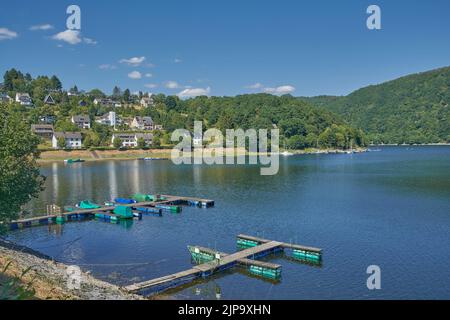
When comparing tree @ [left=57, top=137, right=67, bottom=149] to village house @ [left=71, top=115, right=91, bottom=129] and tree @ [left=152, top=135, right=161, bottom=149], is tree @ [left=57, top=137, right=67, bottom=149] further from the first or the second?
tree @ [left=152, top=135, right=161, bottom=149]

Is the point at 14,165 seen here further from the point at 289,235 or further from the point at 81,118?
the point at 81,118

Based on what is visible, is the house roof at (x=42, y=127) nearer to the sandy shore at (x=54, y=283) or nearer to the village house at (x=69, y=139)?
the village house at (x=69, y=139)

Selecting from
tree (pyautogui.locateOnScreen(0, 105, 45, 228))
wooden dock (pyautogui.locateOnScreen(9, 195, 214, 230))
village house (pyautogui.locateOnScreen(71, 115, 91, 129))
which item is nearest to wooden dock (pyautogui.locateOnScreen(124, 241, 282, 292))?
tree (pyautogui.locateOnScreen(0, 105, 45, 228))

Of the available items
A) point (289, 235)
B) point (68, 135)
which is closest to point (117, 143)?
point (68, 135)
